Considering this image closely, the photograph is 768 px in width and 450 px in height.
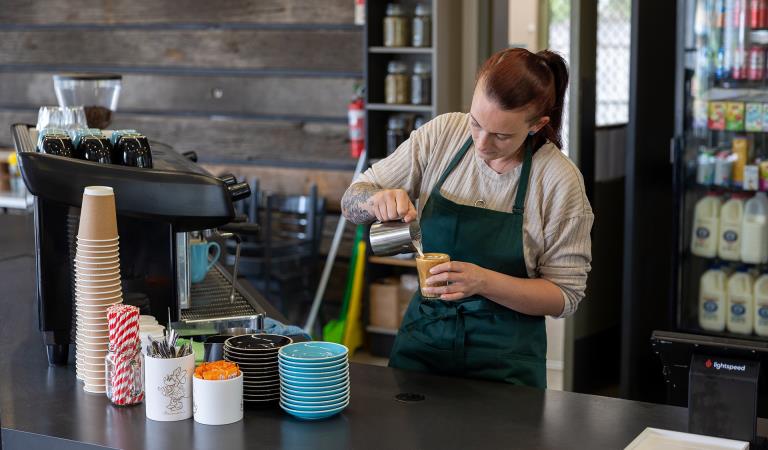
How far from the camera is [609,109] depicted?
507 centimetres

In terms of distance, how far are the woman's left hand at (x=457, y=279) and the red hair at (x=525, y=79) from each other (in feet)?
1.18

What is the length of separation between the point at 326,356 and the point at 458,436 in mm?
296

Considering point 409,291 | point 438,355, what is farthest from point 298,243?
point 438,355

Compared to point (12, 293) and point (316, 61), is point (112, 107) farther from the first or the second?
point (316, 61)

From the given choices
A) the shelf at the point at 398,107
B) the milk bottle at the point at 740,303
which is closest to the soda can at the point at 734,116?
the milk bottle at the point at 740,303

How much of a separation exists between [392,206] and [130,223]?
24.1 inches

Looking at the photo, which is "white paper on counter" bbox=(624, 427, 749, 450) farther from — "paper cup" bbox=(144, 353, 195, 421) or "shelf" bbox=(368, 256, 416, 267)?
"shelf" bbox=(368, 256, 416, 267)

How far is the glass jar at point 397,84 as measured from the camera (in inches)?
205

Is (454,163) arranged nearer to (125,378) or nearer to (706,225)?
→ (125,378)

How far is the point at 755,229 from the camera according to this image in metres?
4.35

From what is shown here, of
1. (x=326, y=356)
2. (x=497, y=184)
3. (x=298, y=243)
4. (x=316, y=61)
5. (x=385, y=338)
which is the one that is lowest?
(x=385, y=338)

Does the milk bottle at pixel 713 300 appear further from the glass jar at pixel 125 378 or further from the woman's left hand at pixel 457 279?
the glass jar at pixel 125 378

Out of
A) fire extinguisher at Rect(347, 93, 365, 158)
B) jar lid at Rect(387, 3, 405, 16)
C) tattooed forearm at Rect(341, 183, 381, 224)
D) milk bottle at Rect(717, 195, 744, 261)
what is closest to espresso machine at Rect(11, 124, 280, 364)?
tattooed forearm at Rect(341, 183, 381, 224)

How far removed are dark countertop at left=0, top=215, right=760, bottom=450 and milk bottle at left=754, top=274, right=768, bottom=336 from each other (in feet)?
8.36
